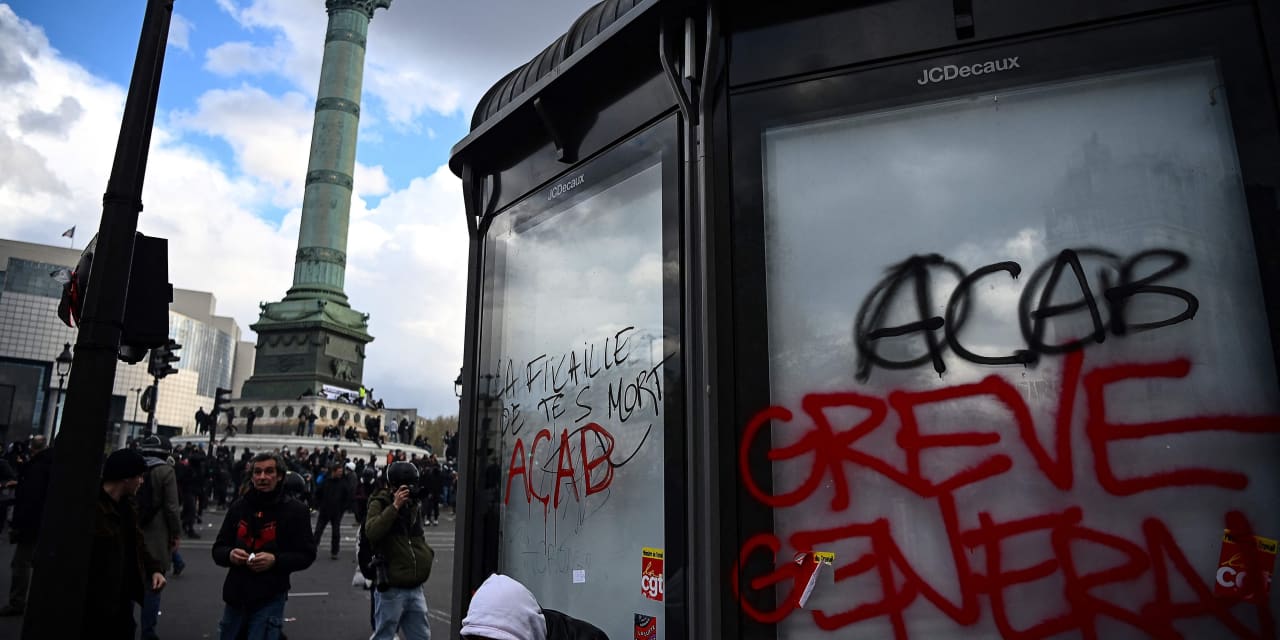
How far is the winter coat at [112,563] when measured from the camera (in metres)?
4.17

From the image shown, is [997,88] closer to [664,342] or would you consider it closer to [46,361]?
[664,342]

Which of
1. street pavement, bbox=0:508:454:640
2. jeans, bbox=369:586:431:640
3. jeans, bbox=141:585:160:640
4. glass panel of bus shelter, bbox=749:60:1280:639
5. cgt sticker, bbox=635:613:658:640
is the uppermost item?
glass panel of bus shelter, bbox=749:60:1280:639

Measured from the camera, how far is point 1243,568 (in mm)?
2650

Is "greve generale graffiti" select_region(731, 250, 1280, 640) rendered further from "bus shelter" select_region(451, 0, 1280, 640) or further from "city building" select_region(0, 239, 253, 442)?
"city building" select_region(0, 239, 253, 442)

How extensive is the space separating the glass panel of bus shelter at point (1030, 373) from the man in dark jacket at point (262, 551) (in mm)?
3329

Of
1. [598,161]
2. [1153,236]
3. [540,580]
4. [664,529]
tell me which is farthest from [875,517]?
[598,161]

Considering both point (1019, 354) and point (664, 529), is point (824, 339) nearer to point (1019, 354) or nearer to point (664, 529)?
point (1019, 354)

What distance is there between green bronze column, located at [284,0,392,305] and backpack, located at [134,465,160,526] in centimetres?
→ 3340

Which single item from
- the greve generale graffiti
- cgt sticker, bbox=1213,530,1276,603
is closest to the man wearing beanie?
the greve generale graffiti

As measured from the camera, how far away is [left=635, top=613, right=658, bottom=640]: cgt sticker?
3.59m

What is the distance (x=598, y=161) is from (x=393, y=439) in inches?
1534

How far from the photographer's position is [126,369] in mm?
83625

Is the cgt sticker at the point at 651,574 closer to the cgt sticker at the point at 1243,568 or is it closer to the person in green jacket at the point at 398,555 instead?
Result: the cgt sticker at the point at 1243,568

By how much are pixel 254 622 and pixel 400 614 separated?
930 millimetres
